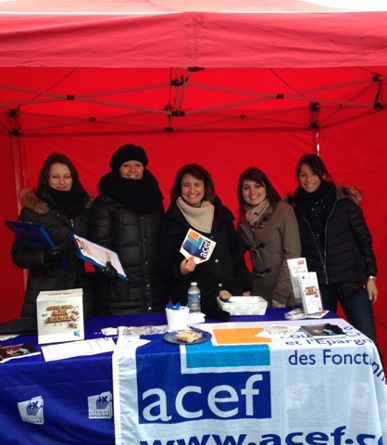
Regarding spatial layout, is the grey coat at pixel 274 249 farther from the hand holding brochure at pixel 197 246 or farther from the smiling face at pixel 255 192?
the hand holding brochure at pixel 197 246

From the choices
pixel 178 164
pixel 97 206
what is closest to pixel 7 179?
pixel 178 164

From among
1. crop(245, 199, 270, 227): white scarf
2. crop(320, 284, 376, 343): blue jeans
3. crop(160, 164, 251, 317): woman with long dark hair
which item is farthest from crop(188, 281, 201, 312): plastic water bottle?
crop(320, 284, 376, 343): blue jeans

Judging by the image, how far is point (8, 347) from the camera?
204 centimetres

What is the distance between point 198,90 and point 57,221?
224cm

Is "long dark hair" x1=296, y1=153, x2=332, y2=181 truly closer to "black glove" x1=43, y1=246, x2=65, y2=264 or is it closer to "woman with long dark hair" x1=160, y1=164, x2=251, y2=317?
"woman with long dark hair" x1=160, y1=164, x2=251, y2=317

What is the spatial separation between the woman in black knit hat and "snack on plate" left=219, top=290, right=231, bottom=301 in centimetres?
41

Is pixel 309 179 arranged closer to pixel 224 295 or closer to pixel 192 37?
pixel 224 295

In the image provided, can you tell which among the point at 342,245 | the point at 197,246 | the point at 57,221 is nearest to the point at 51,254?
the point at 57,221

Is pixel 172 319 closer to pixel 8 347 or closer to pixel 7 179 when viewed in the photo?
pixel 8 347

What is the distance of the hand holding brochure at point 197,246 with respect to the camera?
8.09 ft

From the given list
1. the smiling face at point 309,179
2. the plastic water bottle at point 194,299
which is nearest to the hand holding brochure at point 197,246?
the plastic water bottle at point 194,299

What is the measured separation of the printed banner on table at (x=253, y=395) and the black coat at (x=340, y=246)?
1.08m

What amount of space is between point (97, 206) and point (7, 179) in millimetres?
2091

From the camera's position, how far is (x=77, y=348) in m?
2.01
